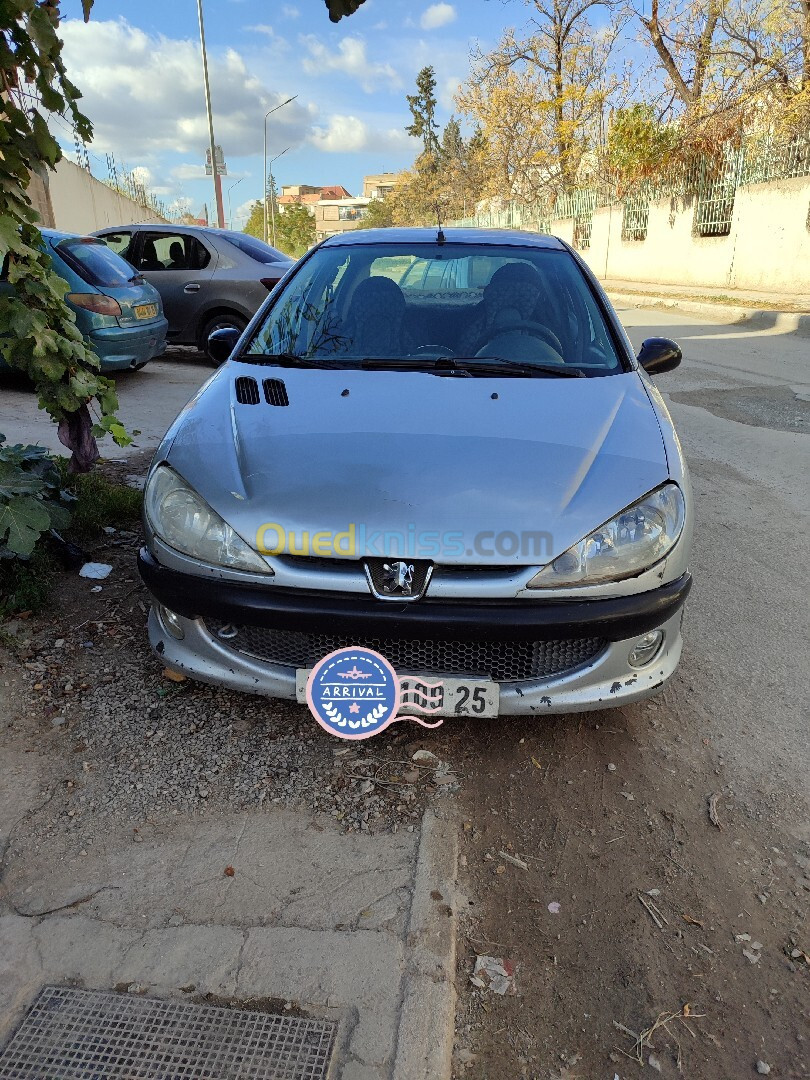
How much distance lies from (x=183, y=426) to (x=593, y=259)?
2521 cm

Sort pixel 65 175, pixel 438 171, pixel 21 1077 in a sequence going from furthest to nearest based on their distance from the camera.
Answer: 1. pixel 438 171
2. pixel 65 175
3. pixel 21 1077

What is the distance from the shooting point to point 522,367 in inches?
114

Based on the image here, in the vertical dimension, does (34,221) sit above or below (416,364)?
above

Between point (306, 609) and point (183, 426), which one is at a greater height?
point (183, 426)

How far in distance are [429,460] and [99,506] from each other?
2.53 metres

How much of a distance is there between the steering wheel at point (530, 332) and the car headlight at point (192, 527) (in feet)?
4.48

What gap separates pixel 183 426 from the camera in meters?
2.61

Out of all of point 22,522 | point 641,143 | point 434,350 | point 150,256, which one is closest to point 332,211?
point 641,143

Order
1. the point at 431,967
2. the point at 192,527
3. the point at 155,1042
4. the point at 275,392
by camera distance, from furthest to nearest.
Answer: the point at 275,392 < the point at 192,527 < the point at 431,967 < the point at 155,1042

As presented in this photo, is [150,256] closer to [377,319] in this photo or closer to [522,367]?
[377,319]

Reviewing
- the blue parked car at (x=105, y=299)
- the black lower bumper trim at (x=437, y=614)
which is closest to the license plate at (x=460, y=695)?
the black lower bumper trim at (x=437, y=614)

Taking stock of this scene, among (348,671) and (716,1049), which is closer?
(716,1049)

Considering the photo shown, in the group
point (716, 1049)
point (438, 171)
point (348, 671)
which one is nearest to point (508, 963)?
point (716, 1049)

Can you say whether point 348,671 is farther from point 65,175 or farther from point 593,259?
point 593,259
